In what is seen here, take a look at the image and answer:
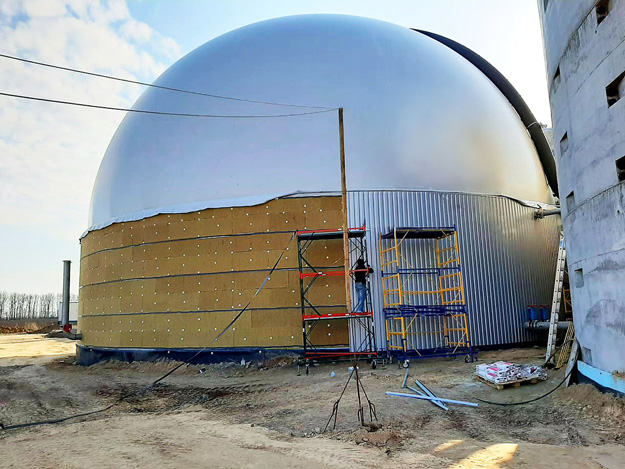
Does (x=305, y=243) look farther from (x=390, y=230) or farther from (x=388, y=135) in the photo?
(x=388, y=135)

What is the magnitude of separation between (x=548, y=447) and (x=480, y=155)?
12.1 metres

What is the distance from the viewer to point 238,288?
49.7ft

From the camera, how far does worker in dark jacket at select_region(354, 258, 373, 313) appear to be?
48.0ft

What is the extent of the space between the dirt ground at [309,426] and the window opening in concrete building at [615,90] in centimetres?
505

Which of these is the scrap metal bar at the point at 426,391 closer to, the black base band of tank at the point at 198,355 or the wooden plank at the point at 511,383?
the wooden plank at the point at 511,383

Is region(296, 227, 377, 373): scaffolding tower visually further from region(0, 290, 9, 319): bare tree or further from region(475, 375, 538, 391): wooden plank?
region(0, 290, 9, 319): bare tree

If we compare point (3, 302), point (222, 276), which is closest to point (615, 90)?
point (222, 276)

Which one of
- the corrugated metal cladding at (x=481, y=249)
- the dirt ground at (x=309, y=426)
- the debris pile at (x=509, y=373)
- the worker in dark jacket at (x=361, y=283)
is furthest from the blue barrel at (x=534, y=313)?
the worker in dark jacket at (x=361, y=283)

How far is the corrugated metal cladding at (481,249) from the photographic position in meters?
15.3

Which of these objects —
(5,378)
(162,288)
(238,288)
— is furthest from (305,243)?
(5,378)

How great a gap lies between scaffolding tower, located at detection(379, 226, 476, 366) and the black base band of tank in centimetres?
203

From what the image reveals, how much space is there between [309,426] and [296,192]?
8.59 metres

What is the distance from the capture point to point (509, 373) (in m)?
10.3

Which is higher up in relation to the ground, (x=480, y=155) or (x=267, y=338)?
(x=480, y=155)
